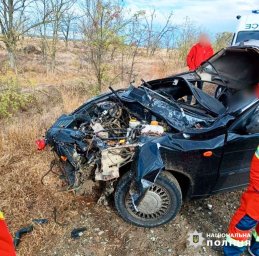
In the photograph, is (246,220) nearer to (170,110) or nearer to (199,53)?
(170,110)

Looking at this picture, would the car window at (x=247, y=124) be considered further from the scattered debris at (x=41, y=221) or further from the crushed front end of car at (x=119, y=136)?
the scattered debris at (x=41, y=221)

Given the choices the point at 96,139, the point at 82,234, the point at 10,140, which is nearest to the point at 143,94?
the point at 96,139

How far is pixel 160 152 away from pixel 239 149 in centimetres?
85

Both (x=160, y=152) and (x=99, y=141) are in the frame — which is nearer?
(x=160, y=152)

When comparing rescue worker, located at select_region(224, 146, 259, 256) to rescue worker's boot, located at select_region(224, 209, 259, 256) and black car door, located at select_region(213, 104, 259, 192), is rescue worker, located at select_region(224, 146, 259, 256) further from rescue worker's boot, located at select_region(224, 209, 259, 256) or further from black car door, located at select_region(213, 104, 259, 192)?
black car door, located at select_region(213, 104, 259, 192)

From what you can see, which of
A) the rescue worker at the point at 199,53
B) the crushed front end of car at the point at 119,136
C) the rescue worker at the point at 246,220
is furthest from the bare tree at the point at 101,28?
the rescue worker at the point at 246,220

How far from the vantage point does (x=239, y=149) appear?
313 centimetres

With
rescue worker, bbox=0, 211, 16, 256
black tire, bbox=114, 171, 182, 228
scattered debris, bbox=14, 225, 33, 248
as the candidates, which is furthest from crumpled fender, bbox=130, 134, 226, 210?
rescue worker, bbox=0, 211, 16, 256

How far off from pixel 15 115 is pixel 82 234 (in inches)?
206

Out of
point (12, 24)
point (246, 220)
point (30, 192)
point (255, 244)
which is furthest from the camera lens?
point (12, 24)

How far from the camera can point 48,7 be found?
710 inches

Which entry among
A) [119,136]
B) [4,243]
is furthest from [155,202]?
[4,243]

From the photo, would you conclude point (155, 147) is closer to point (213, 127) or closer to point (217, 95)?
point (213, 127)

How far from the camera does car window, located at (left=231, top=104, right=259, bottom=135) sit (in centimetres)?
315
